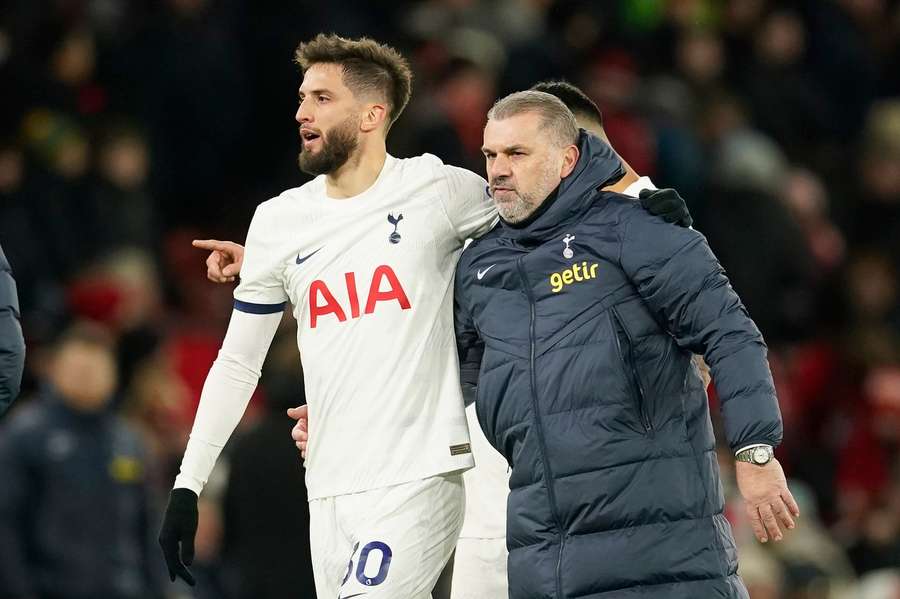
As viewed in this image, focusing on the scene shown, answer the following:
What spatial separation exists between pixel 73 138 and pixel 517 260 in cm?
546

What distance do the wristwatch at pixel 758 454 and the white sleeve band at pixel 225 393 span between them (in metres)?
1.67

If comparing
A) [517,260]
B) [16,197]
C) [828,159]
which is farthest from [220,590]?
[828,159]

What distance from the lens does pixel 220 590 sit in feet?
31.4

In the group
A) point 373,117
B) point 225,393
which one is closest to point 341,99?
point 373,117

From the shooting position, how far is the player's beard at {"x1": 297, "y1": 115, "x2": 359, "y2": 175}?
6.12 metres

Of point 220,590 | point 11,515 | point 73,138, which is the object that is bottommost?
point 220,590

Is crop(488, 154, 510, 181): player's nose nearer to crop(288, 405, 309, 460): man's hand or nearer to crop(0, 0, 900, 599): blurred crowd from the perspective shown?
crop(288, 405, 309, 460): man's hand

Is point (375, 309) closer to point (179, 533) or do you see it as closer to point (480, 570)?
point (179, 533)

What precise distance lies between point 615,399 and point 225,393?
1327 millimetres

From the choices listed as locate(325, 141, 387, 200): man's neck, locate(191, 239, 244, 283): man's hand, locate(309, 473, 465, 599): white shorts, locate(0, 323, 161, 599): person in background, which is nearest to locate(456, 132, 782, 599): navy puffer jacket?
locate(309, 473, 465, 599): white shorts

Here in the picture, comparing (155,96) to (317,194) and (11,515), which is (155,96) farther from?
(317,194)

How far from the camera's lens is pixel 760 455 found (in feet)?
17.7

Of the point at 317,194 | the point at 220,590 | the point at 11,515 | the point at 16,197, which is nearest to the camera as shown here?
the point at 317,194

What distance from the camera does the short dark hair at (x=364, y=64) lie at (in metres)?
6.21
